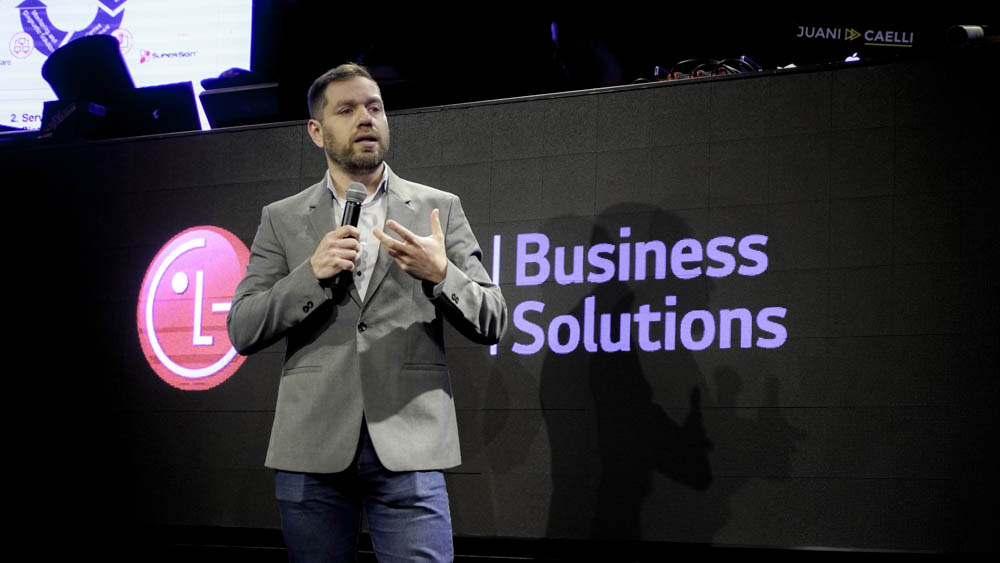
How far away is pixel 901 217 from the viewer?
3041 millimetres

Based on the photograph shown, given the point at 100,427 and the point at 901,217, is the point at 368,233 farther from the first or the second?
the point at 100,427

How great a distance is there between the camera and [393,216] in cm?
221

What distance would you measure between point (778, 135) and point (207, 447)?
7.80 feet

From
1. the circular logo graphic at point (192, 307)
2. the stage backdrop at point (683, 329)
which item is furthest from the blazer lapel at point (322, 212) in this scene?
the circular logo graphic at point (192, 307)

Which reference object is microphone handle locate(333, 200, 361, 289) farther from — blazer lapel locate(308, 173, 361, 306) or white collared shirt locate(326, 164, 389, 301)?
blazer lapel locate(308, 173, 361, 306)

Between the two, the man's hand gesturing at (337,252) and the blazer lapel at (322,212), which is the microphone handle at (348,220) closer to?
the man's hand gesturing at (337,252)

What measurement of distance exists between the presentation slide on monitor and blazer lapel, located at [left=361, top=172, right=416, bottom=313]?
320 centimetres

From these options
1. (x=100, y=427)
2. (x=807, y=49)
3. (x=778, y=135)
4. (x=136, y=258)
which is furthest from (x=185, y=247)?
(x=807, y=49)

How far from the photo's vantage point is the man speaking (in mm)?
1965

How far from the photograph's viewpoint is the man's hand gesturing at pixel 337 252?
1.94 metres

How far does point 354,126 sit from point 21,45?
401cm

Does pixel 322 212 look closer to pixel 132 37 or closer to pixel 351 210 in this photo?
pixel 351 210

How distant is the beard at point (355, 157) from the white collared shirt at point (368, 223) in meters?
0.05

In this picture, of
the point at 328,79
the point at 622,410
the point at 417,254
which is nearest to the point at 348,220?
the point at 417,254
